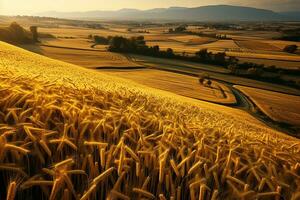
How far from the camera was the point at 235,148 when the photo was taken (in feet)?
11.7

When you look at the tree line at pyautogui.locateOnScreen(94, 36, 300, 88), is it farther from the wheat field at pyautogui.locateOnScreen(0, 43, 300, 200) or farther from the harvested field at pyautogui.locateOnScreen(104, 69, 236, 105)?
the wheat field at pyautogui.locateOnScreen(0, 43, 300, 200)

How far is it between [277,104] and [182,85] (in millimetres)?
15361

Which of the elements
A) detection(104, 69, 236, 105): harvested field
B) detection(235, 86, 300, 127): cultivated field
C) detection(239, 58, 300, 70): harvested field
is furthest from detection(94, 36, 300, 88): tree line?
detection(104, 69, 236, 105): harvested field

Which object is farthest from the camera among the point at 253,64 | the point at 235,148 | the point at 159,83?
the point at 253,64

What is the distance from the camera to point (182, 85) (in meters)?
53.9

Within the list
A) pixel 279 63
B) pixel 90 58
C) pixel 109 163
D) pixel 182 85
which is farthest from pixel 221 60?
pixel 109 163

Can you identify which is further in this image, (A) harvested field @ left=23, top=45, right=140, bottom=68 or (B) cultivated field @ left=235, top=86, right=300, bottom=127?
(A) harvested field @ left=23, top=45, right=140, bottom=68

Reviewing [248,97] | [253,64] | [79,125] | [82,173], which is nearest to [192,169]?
[82,173]

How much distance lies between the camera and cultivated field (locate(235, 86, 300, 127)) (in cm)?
4409

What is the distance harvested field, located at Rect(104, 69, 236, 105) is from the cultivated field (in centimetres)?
386

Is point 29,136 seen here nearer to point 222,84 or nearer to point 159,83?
point 159,83

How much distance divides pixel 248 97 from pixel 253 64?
26.8 m

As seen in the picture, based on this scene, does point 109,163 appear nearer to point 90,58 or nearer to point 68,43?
point 90,58

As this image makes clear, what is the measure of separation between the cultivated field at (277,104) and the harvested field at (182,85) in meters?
3.86
